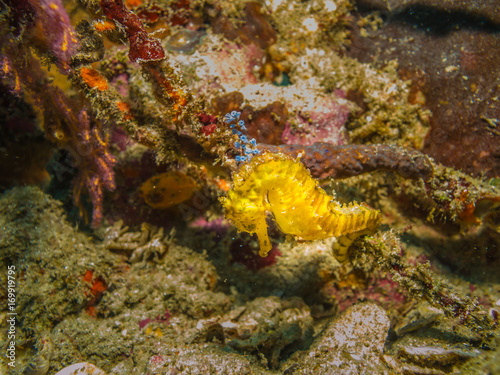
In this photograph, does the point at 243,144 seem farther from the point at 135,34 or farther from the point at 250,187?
the point at 135,34

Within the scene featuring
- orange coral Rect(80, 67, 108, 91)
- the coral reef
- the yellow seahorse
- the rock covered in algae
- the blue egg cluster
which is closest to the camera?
the yellow seahorse

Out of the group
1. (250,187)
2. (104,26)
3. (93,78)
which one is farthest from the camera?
(93,78)

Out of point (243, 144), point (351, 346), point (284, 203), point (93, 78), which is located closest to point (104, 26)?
point (93, 78)

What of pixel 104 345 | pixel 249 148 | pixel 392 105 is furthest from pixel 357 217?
pixel 104 345

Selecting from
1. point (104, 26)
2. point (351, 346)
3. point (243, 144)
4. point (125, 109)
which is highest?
point (104, 26)

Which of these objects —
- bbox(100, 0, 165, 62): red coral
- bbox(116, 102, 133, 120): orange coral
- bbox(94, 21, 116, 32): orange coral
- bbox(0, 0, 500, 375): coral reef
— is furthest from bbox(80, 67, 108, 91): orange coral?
bbox(100, 0, 165, 62): red coral

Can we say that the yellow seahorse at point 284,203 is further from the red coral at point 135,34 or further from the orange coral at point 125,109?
the orange coral at point 125,109

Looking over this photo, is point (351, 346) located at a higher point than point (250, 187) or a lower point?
lower

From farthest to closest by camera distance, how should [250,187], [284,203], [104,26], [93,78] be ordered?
[93,78] < [104,26] < [284,203] < [250,187]

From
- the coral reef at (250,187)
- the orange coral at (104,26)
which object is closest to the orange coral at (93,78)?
the coral reef at (250,187)

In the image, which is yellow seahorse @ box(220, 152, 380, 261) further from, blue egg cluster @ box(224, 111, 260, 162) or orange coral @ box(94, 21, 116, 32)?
orange coral @ box(94, 21, 116, 32)

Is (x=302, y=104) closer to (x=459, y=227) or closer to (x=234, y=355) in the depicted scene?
(x=459, y=227)
